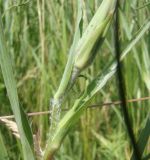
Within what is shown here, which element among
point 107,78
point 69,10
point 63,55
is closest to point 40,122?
point 63,55

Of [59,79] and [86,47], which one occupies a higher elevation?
[86,47]

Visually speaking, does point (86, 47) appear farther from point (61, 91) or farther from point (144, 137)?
point (144, 137)

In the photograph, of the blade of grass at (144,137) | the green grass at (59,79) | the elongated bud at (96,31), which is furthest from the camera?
the green grass at (59,79)

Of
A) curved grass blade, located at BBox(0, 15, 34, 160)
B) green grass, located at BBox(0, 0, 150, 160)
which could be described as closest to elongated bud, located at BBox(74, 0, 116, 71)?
curved grass blade, located at BBox(0, 15, 34, 160)

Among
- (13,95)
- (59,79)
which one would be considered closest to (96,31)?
(13,95)

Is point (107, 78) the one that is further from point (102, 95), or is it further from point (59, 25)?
point (102, 95)

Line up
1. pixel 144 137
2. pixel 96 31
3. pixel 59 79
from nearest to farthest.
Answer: pixel 96 31
pixel 144 137
pixel 59 79

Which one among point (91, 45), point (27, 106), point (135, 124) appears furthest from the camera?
point (27, 106)

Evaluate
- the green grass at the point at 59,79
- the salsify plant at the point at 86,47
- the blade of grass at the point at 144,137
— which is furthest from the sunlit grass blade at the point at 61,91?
the green grass at the point at 59,79

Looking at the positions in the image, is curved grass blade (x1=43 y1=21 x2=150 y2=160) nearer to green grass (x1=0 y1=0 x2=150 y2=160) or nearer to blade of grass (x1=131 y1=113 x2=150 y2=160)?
blade of grass (x1=131 y1=113 x2=150 y2=160)

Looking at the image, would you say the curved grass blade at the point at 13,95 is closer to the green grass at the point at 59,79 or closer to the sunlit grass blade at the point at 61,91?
the sunlit grass blade at the point at 61,91

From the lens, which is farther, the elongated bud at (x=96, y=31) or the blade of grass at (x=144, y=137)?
the blade of grass at (x=144, y=137)
